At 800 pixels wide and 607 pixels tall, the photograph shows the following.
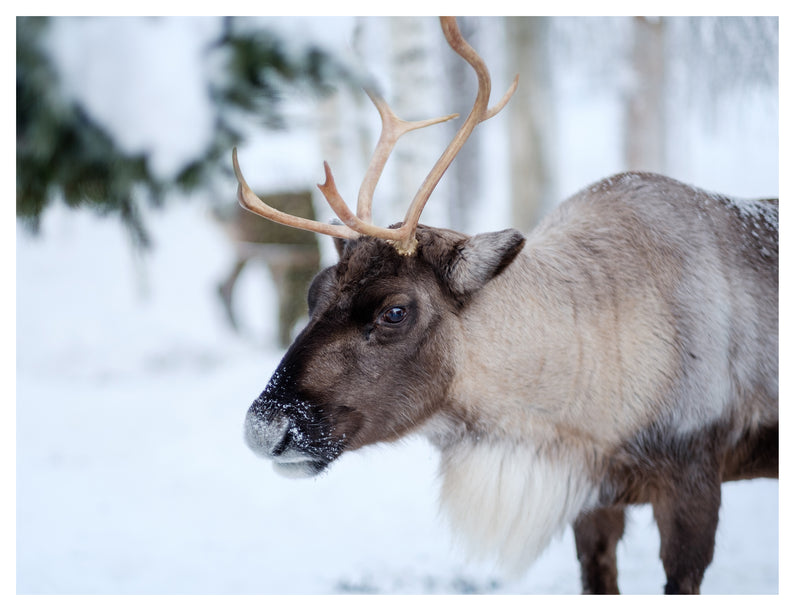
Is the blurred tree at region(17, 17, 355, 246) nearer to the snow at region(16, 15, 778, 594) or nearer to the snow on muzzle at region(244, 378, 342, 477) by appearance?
the snow at region(16, 15, 778, 594)

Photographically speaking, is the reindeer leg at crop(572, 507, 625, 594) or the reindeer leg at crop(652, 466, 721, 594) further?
the reindeer leg at crop(572, 507, 625, 594)

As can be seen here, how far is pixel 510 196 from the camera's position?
178 inches

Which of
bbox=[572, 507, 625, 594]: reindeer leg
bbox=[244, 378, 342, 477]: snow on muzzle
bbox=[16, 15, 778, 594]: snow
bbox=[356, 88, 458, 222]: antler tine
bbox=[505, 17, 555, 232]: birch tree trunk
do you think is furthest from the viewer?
bbox=[505, 17, 555, 232]: birch tree trunk

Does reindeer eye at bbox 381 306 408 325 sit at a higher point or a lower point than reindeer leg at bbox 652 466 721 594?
higher

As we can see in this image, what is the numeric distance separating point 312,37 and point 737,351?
162 cm

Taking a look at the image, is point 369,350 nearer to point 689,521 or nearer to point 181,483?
point 689,521

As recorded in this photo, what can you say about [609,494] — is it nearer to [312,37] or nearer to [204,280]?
[312,37]

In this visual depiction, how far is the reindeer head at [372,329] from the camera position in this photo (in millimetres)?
1490

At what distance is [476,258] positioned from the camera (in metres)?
1.53

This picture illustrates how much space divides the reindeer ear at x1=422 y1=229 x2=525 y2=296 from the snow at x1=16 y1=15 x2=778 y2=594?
0.41 m

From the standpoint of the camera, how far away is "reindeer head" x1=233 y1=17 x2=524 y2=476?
4.89ft

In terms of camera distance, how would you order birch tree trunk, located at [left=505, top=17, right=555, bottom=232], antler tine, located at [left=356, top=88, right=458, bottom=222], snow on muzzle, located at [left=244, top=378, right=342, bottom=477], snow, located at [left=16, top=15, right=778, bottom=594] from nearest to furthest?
snow on muzzle, located at [left=244, top=378, right=342, bottom=477] < antler tine, located at [left=356, top=88, right=458, bottom=222] < snow, located at [left=16, top=15, right=778, bottom=594] < birch tree trunk, located at [left=505, top=17, right=555, bottom=232]

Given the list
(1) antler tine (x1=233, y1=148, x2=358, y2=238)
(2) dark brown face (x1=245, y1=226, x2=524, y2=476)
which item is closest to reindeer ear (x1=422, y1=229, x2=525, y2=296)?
(2) dark brown face (x1=245, y1=226, x2=524, y2=476)
